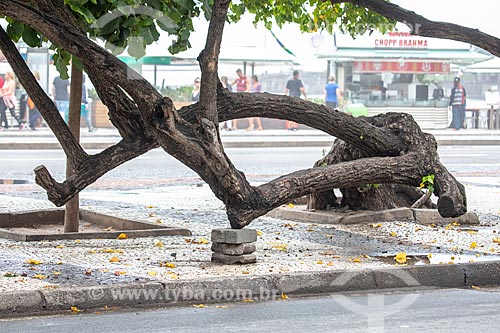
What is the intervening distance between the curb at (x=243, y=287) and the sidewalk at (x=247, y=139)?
1738cm

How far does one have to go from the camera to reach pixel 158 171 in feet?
67.0

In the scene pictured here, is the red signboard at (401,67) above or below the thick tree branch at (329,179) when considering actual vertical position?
above

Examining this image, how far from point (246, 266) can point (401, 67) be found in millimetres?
28641

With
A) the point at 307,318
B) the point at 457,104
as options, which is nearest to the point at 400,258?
the point at 307,318

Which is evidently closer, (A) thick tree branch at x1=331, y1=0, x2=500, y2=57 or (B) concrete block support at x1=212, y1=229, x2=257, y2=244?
(B) concrete block support at x1=212, y1=229, x2=257, y2=244

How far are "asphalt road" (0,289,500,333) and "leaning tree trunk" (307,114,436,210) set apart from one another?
3.93 meters

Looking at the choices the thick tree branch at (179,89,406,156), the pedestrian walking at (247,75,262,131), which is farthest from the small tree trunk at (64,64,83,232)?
the pedestrian walking at (247,75,262,131)

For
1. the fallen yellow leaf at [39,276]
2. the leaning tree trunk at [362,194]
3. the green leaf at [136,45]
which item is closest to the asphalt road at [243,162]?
the leaning tree trunk at [362,194]

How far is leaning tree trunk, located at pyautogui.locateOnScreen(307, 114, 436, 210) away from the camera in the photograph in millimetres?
12164

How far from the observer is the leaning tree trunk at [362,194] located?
12.2 m

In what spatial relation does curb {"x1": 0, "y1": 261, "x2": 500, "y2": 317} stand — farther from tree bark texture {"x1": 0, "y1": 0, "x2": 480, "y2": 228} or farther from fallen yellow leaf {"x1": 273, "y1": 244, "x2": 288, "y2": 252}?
fallen yellow leaf {"x1": 273, "y1": 244, "x2": 288, "y2": 252}

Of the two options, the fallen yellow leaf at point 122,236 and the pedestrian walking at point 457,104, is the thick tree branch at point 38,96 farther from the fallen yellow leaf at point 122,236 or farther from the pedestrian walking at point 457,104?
the pedestrian walking at point 457,104

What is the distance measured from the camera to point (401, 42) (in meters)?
36.9

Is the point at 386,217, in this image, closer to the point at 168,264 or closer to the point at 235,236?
the point at 235,236
